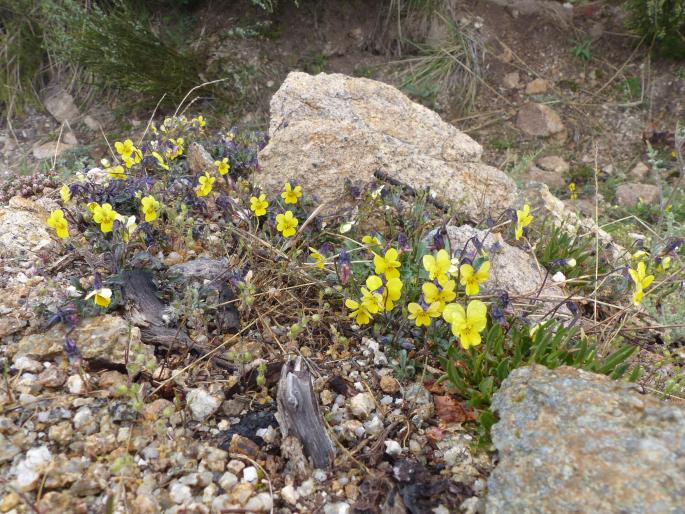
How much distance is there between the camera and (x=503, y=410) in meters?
1.63

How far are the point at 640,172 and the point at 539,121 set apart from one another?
42.1 inches

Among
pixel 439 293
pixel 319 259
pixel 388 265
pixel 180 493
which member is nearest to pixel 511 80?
pixel 319 259

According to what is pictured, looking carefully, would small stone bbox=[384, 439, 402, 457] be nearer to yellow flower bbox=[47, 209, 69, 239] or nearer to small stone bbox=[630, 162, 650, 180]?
yellow flower bbox=[47, 209, 69, 239]

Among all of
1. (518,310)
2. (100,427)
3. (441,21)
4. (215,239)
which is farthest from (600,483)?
(441,21)

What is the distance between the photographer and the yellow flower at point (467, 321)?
5.82ft

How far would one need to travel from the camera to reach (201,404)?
1826mm

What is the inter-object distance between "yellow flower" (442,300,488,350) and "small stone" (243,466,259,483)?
73cm

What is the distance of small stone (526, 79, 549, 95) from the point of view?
5.98m

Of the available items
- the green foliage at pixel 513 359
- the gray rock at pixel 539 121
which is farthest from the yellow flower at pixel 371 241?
the gray rock at pixel 539 121

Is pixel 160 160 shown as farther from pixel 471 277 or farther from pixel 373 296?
pixel 471 277

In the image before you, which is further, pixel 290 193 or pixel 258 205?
pixel 290 193

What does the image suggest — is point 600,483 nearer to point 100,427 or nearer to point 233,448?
point 233,448

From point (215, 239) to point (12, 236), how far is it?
85 cm

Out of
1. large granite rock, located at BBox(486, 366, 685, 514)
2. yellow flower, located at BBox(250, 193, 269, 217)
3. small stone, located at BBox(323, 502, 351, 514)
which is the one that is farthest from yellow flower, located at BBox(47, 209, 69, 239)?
large granite rock, located at BBox(486, 366, 685, 514)
